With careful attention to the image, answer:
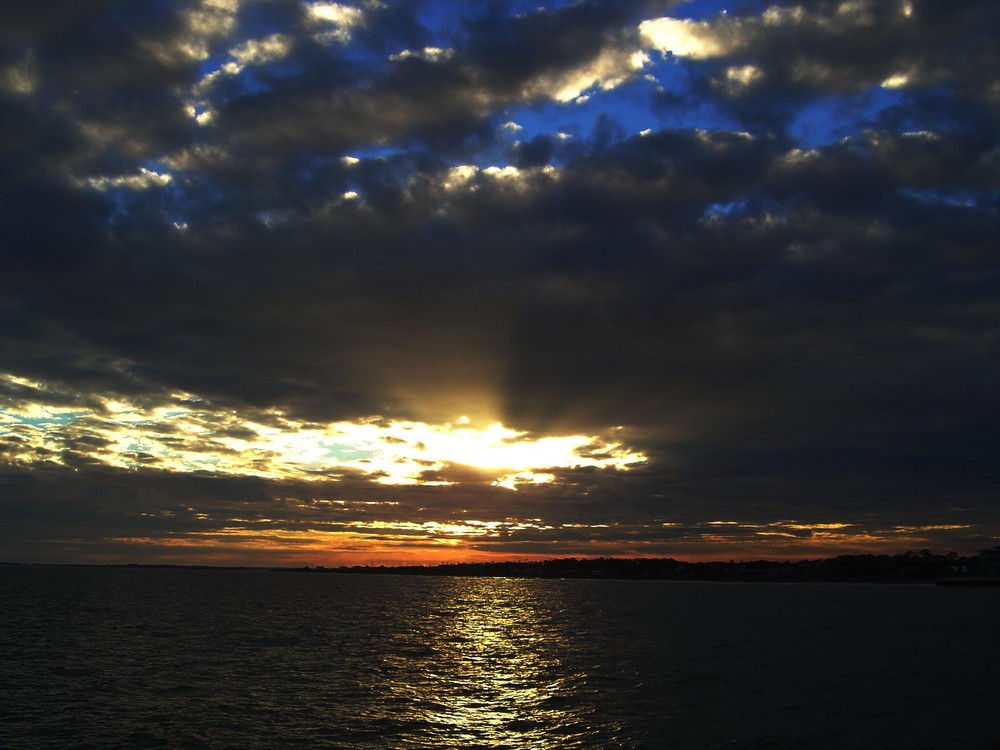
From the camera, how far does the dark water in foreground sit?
1307 inches

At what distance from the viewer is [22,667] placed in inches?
1965

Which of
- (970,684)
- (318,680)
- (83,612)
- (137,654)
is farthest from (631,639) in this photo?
(83,612)

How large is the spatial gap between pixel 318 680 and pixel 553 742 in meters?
19.8

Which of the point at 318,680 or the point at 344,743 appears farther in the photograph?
the point at 318,680

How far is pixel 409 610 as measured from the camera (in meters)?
126

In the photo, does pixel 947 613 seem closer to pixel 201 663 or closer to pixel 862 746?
pixel 862 746

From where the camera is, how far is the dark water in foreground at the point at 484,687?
109 feet

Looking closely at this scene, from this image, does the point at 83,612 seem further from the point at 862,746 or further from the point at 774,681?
the point at 862,746

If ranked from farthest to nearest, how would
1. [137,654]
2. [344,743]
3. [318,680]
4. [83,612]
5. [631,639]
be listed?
[83,612]
[631,639]
[137,654]
[318,680]
[344,743]

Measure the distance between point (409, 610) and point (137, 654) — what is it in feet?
236

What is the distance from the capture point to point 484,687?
151 ft

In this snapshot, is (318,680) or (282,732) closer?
(282,732)

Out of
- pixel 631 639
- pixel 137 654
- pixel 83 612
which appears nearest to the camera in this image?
pixel 137 654

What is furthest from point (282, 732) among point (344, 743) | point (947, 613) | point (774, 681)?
point (947, 613)
